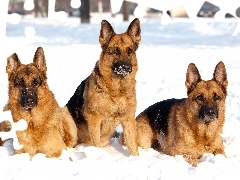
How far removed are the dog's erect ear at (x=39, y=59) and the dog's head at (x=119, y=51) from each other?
2.70 feet

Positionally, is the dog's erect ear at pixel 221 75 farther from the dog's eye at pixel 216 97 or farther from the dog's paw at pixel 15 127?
the dog's paw at pixel 15 127

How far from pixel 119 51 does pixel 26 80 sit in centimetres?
135

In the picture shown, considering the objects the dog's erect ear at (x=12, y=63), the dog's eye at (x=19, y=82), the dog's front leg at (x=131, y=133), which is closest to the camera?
the dog's eye at (x=19, y=82)

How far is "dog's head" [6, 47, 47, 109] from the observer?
6574mm

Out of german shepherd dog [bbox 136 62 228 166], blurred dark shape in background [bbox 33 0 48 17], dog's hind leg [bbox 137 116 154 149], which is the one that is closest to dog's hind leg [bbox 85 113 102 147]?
dog's hind leg [bbox 137 116 154 149]

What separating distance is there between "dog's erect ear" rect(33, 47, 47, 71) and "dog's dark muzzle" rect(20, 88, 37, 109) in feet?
1.43

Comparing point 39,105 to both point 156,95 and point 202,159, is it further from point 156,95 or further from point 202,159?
point 156,95

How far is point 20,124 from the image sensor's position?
6.84 m

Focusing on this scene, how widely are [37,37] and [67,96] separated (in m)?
16.9

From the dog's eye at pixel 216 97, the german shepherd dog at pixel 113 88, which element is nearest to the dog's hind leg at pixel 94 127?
the german shepherd dog at pixel 113 88


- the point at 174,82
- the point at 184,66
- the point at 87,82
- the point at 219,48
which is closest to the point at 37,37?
the point at 219,48

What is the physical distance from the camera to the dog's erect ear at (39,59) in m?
6.91

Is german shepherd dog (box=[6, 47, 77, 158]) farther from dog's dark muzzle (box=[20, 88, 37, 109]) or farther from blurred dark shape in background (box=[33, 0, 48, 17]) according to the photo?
blurred dark shape in background (box=[33, 0, 48, 17])

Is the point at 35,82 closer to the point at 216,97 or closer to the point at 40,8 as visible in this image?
the point at 216,97
